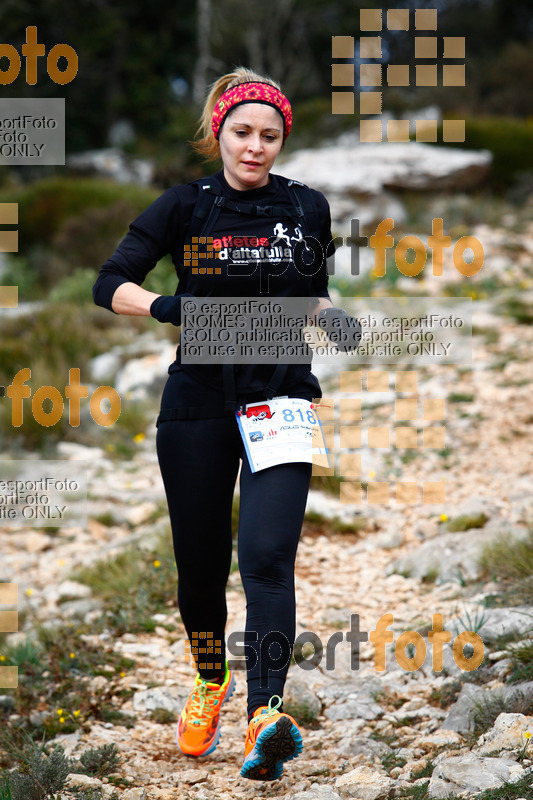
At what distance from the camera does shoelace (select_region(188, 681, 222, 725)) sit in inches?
109

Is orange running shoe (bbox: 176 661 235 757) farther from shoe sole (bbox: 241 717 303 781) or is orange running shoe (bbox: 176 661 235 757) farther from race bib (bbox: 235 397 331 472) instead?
race bib (bbox: 235 397 331 472)

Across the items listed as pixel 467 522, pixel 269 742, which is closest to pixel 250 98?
pixel 269 742

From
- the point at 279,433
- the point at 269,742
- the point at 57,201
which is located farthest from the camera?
the point at 57,201

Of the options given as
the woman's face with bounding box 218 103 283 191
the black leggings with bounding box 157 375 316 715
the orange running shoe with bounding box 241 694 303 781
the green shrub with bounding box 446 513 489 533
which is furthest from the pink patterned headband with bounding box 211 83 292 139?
the green shrub with bounding box 446 513 489 533

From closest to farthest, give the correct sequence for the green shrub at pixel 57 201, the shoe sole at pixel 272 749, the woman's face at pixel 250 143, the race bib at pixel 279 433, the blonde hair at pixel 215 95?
the shoe sole at pixel 272 749 → the race bib at pixel 279 433 → the woman's face at pixel 250 143 → the blonde hair at pixel 215 95 → the green shrub at pixel 57 201

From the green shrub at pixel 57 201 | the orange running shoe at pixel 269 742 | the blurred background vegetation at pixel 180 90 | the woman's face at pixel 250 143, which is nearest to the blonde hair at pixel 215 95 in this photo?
the woman's face at pixel 250 143

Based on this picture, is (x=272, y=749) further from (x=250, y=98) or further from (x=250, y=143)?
(x=250, y=98)

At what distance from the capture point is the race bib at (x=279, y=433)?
2338 mm

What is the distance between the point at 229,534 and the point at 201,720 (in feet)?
2.40

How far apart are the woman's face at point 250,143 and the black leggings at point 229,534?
691 millimetres

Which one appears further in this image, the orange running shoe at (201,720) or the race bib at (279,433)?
the orange running shoe at (201,720)

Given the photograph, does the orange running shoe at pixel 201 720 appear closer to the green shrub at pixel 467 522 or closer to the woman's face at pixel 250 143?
the woman's face at pixel 250 143

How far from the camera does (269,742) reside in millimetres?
2061

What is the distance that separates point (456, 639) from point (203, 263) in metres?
1.87
